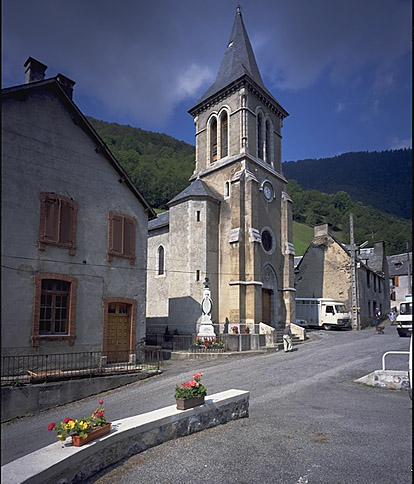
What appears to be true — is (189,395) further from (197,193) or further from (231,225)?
(197,193)

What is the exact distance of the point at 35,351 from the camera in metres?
13.3

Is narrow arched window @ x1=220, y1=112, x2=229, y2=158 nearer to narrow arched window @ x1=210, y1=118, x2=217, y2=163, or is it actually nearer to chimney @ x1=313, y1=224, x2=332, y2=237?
narrow arched window @ x1=210, y1=118, x2=217, y2=163

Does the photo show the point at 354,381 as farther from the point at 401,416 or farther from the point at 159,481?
the point at 159,481

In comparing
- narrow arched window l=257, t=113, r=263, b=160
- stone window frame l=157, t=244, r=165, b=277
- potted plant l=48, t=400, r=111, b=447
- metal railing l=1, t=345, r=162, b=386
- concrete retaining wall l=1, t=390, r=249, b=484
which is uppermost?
narrow arched window l=257, t=113, r=263, b=160

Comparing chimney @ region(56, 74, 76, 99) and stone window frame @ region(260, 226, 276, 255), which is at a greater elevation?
chimney @ region(56, 74, 76, 99)

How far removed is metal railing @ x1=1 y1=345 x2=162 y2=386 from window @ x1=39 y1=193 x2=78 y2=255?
385 cm

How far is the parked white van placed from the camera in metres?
30.2

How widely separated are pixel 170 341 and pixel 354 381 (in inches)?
523

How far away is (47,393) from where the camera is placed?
11883 millimetres

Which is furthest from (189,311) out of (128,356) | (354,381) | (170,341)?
(354,381)

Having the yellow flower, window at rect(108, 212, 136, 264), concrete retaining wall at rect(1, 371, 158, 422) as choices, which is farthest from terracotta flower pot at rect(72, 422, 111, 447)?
window at rect(108, 212, 136, 264)

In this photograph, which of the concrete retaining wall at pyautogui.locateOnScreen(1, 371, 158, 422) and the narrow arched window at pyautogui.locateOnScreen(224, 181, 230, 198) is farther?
the narrow arched window at pyautogui.locateOnScreen(224, 181, 230, 198)

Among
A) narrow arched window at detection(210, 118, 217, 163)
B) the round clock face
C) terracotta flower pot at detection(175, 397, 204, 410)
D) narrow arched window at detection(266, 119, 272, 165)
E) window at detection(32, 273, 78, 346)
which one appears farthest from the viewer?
narrow arched window at detection(266, 119, 272, 165)

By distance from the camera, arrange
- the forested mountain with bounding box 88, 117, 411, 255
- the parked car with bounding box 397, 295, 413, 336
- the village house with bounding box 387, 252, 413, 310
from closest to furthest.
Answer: the parked car with bounding box 397, 295, 413, 336, the village house with bounding box 387, 252, 413, 310, the forested mountain with bounding box 88, 117, 411, 255
